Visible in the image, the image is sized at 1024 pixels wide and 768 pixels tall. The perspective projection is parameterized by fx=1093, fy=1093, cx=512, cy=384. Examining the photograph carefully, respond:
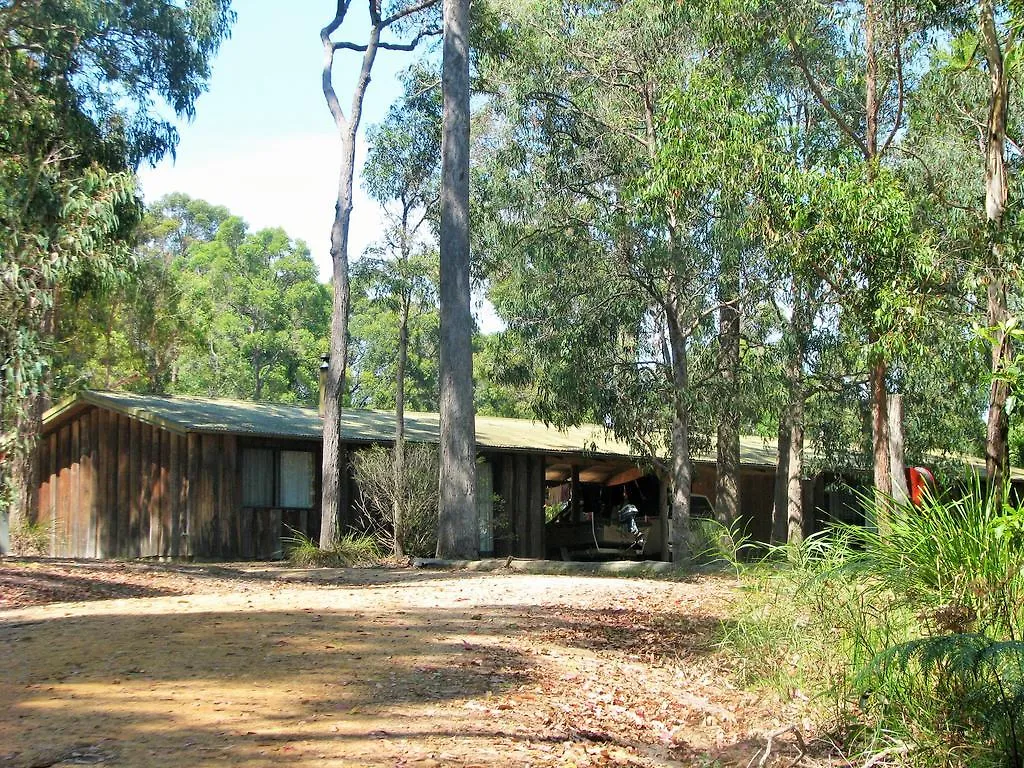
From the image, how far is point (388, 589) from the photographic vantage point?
35.7 ft

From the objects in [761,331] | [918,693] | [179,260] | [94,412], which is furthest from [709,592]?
[179,260]

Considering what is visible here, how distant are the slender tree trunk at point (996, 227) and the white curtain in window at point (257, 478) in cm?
1336

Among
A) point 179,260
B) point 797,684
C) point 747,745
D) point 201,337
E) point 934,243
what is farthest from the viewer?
point 179,260

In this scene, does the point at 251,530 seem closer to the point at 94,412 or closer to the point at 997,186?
the point at 94,412

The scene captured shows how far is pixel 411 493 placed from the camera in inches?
721

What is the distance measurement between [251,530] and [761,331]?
1043 cm

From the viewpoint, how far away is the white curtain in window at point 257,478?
2055 centimetres

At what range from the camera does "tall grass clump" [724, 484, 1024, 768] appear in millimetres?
5395

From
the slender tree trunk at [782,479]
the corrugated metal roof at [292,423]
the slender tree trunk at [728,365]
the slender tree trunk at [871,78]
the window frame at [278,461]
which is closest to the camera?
the slender tree trunk at [871,78]

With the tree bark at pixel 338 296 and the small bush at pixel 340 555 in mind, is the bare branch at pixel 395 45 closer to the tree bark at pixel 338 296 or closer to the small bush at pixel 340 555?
the tree bark at pixel 338 296

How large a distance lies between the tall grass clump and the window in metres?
14.4

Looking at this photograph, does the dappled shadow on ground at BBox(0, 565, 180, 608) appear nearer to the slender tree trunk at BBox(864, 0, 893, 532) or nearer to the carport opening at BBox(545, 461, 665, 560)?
the slender tree trunk at BBox(864, 0, 893, 532)

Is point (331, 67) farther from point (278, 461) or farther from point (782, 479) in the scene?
point (782, 479)

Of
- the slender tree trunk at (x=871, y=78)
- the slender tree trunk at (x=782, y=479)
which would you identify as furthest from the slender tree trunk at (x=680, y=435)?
the slender tree trunk at (x=871, y=78)
